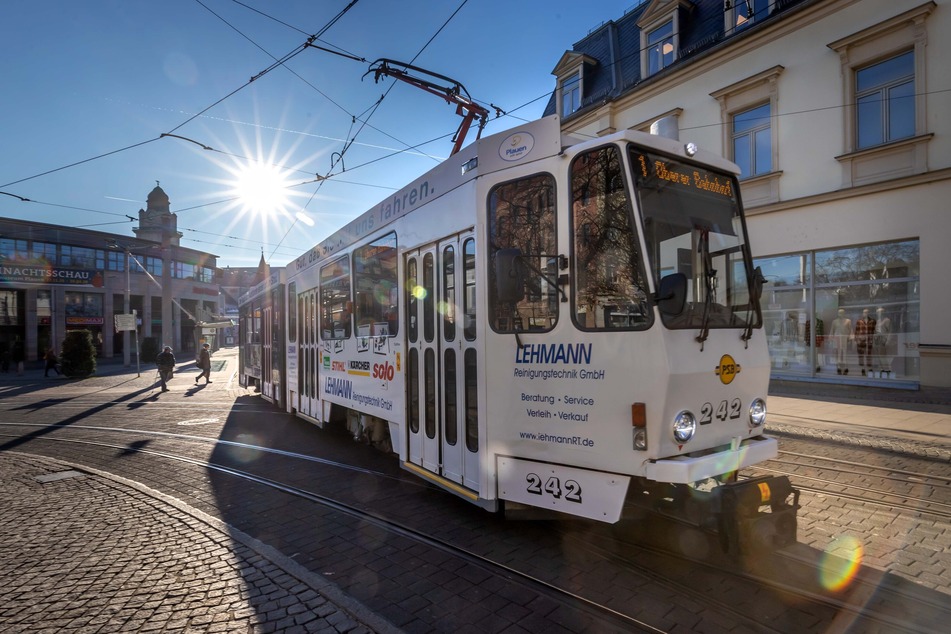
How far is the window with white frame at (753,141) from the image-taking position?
1445 centimetres

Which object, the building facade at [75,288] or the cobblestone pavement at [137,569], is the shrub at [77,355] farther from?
the cobblestone pavement at [137,569]

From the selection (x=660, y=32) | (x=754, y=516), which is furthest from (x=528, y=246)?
(x=660, y=32)

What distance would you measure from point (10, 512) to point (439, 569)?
15.9 ft

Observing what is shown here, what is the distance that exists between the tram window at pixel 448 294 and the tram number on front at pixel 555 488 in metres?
1.49

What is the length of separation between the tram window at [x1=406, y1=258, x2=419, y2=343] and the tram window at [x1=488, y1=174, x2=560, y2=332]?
1350 millimetres

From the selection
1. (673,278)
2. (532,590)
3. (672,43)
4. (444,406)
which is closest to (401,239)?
(444,406)

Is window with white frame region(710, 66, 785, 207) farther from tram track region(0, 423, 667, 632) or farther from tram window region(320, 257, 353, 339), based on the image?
tram track region(0, 423, 667, 632)

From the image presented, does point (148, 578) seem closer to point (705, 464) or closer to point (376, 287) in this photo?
point (376, 287)

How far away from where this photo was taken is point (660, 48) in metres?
17.2

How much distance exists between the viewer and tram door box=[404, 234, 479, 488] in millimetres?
4867

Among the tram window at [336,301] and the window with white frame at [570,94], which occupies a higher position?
the window with white frame at [570,94]

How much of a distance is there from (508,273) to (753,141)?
13.8 metres

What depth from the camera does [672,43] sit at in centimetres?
1683

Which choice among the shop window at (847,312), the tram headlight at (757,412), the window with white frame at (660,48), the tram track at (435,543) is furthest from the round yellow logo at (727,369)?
the window with white frame at (660,48)
